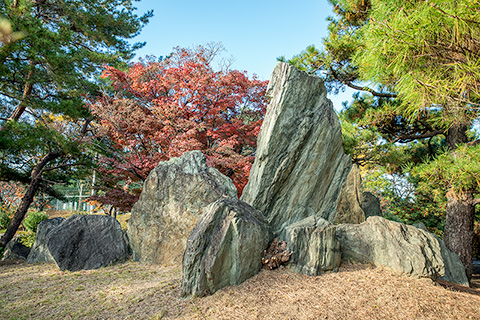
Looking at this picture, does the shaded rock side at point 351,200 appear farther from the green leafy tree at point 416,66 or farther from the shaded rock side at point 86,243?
the shaded rock side at point 86,243

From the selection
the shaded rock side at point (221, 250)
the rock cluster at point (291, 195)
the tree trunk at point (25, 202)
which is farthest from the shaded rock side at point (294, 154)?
the tree trunk at point (25, 202)

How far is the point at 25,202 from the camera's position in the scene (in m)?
8.24

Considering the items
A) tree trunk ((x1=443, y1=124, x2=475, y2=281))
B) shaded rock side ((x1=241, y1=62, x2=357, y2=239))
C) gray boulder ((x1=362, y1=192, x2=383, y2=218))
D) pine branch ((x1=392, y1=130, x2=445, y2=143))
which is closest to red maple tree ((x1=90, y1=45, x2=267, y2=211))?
shaded rock side ((x1=241, y1=62, x2=357, y2=239))

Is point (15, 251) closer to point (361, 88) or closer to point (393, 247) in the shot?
point (393, 247)

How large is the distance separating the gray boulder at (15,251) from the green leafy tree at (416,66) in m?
9.09

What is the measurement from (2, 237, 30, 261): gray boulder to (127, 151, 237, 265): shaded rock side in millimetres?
4158

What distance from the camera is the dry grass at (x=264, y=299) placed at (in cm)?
309

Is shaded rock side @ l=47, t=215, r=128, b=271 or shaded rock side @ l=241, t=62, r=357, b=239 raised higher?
shaded rock side @ l=241, t=62, r=357, b=239

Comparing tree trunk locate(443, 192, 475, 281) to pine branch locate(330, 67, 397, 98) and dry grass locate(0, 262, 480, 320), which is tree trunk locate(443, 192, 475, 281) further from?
dry grass locate(0, 262, 480, 320)

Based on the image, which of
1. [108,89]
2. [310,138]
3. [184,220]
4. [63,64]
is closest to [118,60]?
[108,89]

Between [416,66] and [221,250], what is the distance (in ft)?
11.7

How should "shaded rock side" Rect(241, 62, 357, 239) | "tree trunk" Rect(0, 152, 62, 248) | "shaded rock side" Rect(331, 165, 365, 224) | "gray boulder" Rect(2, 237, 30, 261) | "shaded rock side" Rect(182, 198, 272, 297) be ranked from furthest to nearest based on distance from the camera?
"tree trunk" Rect(0, 152, 62, 248)
"gray boulder" Rect(2, 237, 30, 261)
"shaded rock side" Rect(331, 165, 365, 224)
"shaded rock side" Rect(241, 62, 357, 239)
"shaded rock side" Rect(182, 198, 272, 297)

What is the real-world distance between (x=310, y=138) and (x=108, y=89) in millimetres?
7861

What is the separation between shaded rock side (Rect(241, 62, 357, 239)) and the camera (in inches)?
208
